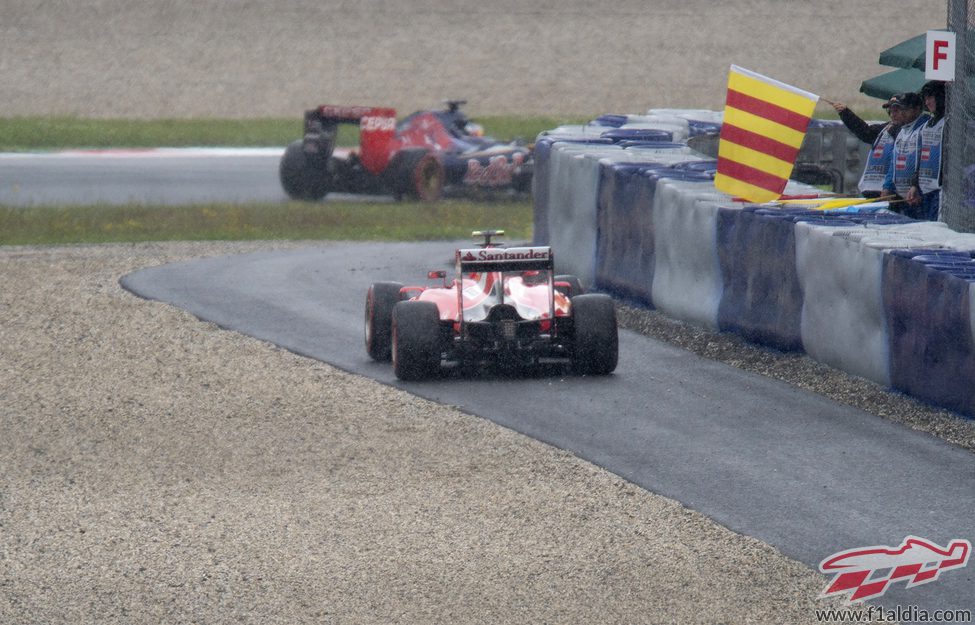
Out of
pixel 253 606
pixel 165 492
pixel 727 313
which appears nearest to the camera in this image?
pixel 253 606

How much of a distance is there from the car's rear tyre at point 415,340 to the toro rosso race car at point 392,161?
1279 cm

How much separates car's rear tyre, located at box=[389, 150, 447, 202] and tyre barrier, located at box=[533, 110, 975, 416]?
22.0 feet

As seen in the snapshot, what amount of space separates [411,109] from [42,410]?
30.5 m

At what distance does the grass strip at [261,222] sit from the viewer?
19547 millimetres

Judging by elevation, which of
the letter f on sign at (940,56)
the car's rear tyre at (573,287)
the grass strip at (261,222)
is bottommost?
the grass strip at (261,222)

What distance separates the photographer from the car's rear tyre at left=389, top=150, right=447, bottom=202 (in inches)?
899

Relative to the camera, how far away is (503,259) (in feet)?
34.0

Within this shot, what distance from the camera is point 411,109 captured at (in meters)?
39.5

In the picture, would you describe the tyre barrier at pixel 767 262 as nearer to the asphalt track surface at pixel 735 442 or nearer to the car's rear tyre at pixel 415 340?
the asphalt track surface at pixel 735 442

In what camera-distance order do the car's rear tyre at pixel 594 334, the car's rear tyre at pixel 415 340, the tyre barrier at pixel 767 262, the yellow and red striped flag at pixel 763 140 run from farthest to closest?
the yellow and red striped flag at pixel 763 140 < the car's rear tyre at pixel 594 334 < the car's rear tyre at pixel 415 340 < the tyre barrier at pixel 767 262

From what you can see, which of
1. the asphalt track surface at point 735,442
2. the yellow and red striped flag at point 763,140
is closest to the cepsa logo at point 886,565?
the asphalt track surface at point 735,442

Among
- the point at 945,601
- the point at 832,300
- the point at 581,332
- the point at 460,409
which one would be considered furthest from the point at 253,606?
the point at 832,300

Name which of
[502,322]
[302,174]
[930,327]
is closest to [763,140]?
[502,322]

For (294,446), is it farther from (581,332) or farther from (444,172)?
(444,172)
